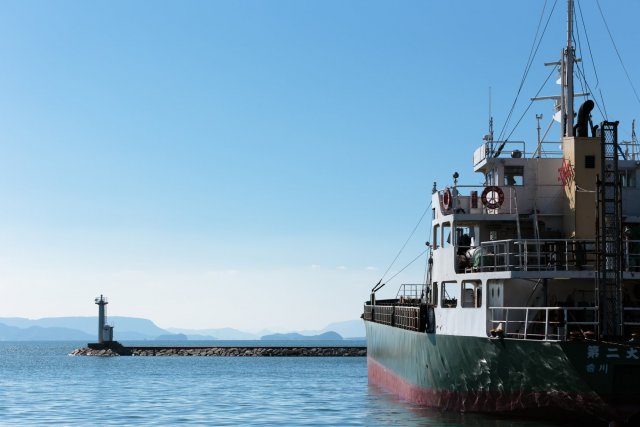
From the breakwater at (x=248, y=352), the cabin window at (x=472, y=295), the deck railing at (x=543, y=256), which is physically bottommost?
the breakwater at (x=248, y=352)

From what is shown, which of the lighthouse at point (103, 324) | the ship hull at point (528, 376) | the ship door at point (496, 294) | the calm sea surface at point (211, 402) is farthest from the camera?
the lighthouse at point (103, 324)

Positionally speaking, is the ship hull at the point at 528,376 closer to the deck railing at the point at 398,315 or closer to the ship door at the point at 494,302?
the deck railing at the point at 398,315

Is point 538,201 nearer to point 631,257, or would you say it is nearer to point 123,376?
point 631,257

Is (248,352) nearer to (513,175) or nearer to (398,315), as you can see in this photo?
(398,315)

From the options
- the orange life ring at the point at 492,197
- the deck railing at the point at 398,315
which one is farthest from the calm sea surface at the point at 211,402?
the orange life ring at the point at 492,197

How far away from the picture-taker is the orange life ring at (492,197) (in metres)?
30.2

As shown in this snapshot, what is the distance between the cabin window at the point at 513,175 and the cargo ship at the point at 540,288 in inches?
1.3

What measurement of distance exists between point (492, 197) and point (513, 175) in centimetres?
181

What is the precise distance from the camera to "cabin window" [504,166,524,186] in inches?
1243

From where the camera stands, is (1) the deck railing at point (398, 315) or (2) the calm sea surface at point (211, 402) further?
(2) the calm sea surface at point (211, 402)

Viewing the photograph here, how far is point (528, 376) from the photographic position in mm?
24219

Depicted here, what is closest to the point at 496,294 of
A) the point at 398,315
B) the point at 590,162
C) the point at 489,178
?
the point at 590,162

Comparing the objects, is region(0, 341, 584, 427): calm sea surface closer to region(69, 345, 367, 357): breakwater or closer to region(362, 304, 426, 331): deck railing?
region(362, 304, 426, 331): deck railing

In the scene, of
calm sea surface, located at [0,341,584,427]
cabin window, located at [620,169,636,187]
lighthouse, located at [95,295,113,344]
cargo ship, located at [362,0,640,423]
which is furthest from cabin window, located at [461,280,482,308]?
lighthouse, located at [95,295,113,344]
